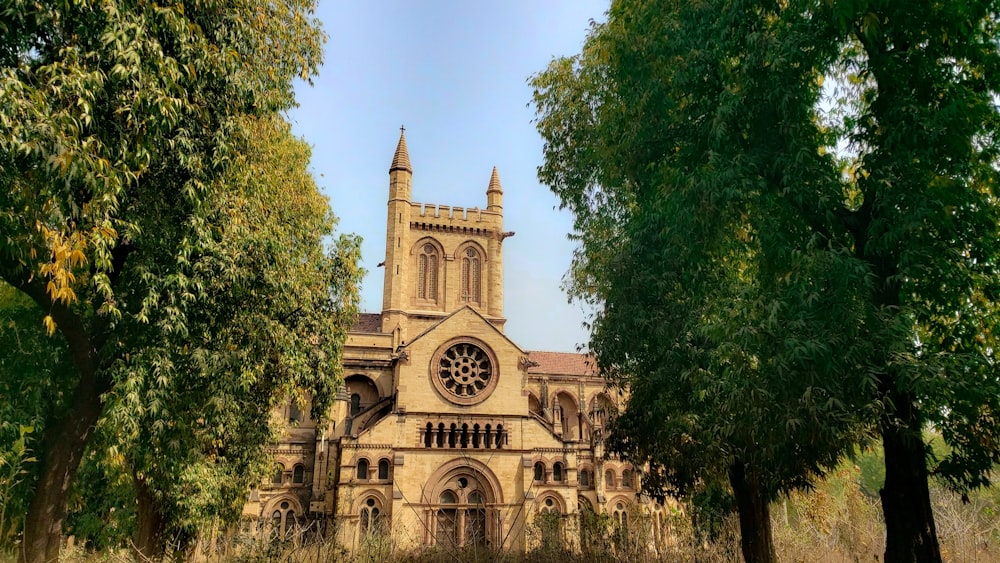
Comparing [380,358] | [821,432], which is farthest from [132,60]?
[380,358]

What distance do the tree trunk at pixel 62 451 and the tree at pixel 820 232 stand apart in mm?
8943

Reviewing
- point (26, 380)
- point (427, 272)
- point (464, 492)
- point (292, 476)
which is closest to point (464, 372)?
point (464, 492)

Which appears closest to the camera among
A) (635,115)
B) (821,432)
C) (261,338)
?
(821,432)

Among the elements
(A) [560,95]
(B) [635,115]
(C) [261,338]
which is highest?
(A) [560,95]

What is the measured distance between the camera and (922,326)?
9797 millimetres

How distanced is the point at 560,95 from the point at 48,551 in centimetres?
1424

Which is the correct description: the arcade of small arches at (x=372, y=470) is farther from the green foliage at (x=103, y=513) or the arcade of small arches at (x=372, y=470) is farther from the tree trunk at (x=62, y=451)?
the tree trunk at (x=62, y=451)

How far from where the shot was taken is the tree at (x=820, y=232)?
8.32 metres

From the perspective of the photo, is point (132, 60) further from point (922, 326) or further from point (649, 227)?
point (922, 326)

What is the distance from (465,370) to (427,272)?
11701 millimetres

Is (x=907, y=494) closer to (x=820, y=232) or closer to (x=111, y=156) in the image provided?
(x=820, y=232)

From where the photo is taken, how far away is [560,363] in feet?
140

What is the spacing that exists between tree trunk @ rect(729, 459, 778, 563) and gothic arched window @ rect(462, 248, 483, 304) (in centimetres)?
3000

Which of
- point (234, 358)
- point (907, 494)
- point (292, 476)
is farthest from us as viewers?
point (292, 476)
